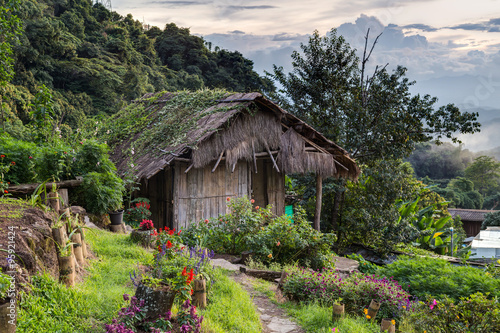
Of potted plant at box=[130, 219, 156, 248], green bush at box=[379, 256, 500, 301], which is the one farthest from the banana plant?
potted plant at box=[130, 219, 156, 248]

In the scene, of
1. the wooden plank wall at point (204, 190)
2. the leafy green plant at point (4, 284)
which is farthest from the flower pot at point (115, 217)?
the leafy green plant at point (4, 284)

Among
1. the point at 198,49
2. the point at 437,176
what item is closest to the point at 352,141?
the point at 198,49

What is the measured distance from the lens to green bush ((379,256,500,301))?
6.23m

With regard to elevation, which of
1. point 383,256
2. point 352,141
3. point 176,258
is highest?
point 352,141

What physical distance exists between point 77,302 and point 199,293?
1.35m

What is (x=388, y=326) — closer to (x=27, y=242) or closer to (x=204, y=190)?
(x=27, y=242)

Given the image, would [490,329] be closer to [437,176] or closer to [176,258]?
[176,258]

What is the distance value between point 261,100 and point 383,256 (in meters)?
6.28

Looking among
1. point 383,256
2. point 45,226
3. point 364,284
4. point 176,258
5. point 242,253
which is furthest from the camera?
point 383,256

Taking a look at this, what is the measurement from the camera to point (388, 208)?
1312 centimetres

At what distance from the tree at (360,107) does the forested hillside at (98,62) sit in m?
9.64

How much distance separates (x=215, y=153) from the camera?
972cm

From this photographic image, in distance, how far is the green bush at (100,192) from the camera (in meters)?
7.06

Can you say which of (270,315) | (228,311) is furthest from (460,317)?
(228,311)
